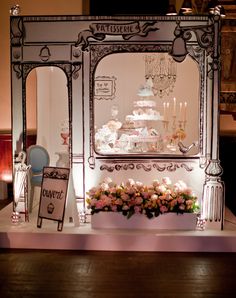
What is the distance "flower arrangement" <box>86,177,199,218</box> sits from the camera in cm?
681

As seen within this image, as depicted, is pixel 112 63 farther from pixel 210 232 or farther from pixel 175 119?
pixel 210 232

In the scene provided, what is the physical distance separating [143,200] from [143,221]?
26 cm

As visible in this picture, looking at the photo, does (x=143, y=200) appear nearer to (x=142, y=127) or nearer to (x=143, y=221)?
(x=143, y=221)

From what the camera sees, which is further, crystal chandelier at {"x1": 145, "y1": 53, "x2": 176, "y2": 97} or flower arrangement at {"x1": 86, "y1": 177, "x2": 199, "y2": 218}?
crystal chandelier at {"x1": 145, "y1": 53, "x2": 176, "y2": 97}

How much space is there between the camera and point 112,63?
28.8 ft

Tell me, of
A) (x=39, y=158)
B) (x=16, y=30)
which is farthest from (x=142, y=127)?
(x=16, y=30)

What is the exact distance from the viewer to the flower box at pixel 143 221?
6.84 m

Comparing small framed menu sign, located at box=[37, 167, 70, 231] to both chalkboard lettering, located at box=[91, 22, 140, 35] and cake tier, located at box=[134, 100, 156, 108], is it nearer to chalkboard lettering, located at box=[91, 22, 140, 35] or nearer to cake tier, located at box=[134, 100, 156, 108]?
chalkboard lettering, located at box=[91, 22, 140, 35]

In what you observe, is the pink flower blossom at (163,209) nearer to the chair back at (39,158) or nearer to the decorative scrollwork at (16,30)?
the chair back at (39,158)

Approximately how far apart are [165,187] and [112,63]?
8.69 feet

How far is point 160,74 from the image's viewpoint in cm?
877

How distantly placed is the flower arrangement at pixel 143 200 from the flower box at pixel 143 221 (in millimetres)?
52

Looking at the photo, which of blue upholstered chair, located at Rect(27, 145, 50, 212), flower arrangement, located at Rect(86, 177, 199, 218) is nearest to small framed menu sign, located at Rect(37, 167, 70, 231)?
flower arrangement, located at Rect(86, 177, 199, 218)

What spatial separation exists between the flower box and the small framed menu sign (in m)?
0.47
